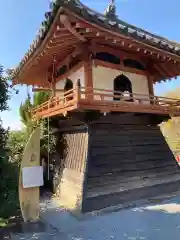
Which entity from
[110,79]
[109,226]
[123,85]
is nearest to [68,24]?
[110,79]

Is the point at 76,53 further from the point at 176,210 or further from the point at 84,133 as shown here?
the point at 176,210

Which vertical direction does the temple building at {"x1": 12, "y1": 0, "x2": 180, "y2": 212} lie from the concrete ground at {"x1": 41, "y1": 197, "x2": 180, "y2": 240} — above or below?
above

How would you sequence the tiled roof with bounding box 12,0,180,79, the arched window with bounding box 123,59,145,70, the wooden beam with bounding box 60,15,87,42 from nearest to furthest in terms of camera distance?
the tiled roof with bounding box 12,0,180,79 < the wooden beam with bounding box 60,15,87,42 < the arched window with bounding box 123,59,145,70

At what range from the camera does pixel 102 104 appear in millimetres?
7535

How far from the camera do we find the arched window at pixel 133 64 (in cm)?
913

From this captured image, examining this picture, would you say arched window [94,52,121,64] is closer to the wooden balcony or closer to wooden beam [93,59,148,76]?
wooden beam [93,59,148,76]

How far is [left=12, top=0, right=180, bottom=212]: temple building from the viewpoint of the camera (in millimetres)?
7172

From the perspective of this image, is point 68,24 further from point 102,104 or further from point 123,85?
point 123,85

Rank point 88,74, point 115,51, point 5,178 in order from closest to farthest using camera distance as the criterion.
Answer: point 5,178, point 88,74, point 115,51

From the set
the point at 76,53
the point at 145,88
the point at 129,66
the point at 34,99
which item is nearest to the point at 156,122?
the point at 145,88

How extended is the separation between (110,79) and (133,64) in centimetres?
148

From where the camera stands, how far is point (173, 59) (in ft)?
26.3

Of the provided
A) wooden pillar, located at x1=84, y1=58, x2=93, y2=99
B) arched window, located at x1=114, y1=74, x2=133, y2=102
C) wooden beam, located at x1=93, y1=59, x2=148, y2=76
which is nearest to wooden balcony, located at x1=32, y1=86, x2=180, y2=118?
wooden pillar, located at x1=84, y1=58, x2=93, y2=99

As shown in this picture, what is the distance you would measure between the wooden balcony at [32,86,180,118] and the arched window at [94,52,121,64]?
1259 mm
